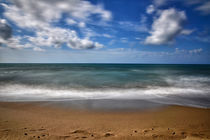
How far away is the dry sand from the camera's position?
336 centimetres

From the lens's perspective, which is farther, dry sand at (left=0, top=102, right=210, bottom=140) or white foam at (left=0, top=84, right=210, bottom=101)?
white foam at (left=0, top=84, right=210, bottom=101)

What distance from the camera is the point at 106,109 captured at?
18.9ft

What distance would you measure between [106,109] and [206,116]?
15.9 feet

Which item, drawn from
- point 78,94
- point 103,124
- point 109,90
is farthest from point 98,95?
point 103,124

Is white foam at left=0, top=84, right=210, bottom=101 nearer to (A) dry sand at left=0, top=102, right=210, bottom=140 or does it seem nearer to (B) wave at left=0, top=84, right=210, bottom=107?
(B) wave at left=0, top=84, right=210, bottom=107

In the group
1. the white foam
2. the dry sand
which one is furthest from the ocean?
the dry sand

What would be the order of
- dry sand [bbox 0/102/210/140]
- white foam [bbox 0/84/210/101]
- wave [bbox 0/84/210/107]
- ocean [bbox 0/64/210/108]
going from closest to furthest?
dry sand [bbox 0/102/210/140] < wave [bbox 0/84/210/107] < ocean [bbox 0/64/210/108] < white foam [bbox 0/84/210/101]

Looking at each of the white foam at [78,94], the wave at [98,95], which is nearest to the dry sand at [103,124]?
the wave at [98,95]

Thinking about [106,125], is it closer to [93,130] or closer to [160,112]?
[93,130]

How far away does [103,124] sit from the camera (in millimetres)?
4148

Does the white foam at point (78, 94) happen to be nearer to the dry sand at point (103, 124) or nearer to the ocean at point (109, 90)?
the ocean at point (109, 90)

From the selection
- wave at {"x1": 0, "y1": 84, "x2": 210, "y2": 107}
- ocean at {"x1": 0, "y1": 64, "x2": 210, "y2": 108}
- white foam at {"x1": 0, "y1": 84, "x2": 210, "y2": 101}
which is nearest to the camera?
wave at {"x1": 0, "y1": 84, "x2": 210, "y2": 107}

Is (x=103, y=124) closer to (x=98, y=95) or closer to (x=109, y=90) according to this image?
(x=98, y=95)

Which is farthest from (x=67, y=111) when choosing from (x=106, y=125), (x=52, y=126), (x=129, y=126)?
(x=129, y=126)
